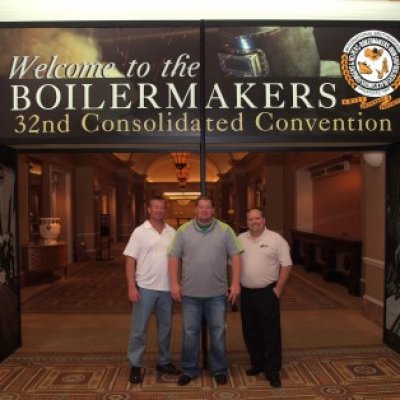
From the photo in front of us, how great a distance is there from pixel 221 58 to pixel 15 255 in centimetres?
273

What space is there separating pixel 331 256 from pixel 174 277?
6.02 m

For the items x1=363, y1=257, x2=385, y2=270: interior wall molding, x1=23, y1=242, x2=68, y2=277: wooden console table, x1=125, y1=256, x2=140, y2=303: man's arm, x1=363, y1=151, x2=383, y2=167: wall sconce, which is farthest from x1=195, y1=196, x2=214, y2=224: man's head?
x1=23, y1=242, x2=68, y2=277: wooden console table

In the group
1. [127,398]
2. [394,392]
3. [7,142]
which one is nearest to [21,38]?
[7,142]

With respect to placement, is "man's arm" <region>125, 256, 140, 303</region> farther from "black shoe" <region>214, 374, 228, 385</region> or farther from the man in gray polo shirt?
"black shoe" <region>214, 374, 228, 385</region>

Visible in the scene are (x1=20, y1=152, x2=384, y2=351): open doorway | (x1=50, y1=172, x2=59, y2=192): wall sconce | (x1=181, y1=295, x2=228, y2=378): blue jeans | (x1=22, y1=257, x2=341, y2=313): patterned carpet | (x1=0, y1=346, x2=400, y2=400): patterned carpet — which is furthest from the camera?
(x1=50, y1=172, x2=59, y2=192): wall sconce

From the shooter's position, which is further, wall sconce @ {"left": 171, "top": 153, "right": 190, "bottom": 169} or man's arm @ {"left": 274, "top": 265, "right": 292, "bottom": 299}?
wall sconce @ {"left": 171, "top": 153, "right": 190, "bottom": 169}

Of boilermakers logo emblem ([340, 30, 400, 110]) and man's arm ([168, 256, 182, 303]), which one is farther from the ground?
boilermakers logo emblem ([340, 30, 400, 110])

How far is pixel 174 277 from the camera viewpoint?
3811 millimetres

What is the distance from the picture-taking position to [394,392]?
3.74 metres

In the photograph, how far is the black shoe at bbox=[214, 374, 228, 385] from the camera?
3896 millimetres

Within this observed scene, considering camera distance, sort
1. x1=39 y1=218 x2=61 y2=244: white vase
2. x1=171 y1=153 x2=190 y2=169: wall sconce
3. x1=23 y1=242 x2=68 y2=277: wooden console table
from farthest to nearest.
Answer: x1=171 y1=153 x2=190 y2=169: wall sconce → x1=39 y1=218 x2=61 y2=244: white vase → x1=23 y1=242 x2=68 y2=277: wooden console table

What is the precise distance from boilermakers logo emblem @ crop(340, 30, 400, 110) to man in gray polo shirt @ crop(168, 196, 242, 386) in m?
1.75

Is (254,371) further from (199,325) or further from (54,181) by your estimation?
(54,181)

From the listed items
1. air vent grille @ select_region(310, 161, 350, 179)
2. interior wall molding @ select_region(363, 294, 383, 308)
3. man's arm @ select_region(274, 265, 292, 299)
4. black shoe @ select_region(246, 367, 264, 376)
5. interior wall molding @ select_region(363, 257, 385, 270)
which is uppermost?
air vent grille @ select_region(310, 161, 350, 179)
